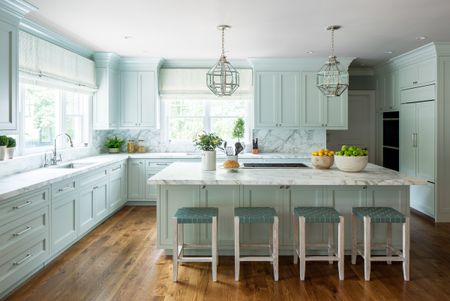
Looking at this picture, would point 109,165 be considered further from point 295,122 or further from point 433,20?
point 433,20

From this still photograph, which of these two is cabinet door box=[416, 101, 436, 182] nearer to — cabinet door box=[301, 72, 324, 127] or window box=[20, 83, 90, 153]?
cabinet door box=[301, 72, 324, 127]

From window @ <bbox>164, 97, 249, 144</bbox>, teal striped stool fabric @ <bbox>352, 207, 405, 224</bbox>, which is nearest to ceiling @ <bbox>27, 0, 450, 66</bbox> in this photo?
window @ <bbox>164, 97, 249, 144</bbox>

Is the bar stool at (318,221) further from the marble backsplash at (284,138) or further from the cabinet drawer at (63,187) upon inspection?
the marble backsplash at (284,138)

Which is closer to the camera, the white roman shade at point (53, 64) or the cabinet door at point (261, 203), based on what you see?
the cabinet door at point (261, 203)

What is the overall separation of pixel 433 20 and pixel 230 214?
3.05 meters

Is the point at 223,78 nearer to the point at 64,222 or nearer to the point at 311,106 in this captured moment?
the point at 64,222

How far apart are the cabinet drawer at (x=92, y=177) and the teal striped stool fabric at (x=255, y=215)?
201cm

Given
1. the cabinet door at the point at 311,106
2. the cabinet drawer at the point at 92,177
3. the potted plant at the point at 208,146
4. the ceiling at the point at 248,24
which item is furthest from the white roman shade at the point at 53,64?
the cabinet door at the point at 311,106

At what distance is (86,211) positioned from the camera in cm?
452

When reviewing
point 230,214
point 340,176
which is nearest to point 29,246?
point 230,214

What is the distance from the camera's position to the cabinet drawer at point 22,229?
291 cm

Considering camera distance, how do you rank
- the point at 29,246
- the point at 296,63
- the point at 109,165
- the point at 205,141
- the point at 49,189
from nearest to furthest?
the point at 29,246, the point at 49,189, the point at 205,141, the point at 109,165, the point at 296,63

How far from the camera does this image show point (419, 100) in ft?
18.4

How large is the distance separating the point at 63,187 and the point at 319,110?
13.9ft
